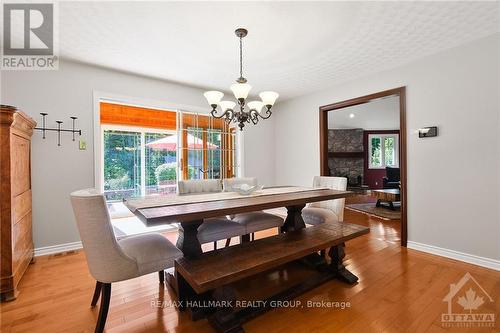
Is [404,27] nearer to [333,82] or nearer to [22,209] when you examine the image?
[333,82]

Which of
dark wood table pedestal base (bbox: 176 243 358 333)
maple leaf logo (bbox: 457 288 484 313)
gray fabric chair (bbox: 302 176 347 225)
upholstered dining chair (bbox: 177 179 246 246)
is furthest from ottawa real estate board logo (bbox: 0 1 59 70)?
maple leaf logo (bbox: 457 288 484 313)

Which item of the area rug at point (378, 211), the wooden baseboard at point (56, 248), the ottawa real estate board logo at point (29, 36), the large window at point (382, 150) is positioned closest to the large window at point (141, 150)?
the wooden baseboard at point (56, 248)

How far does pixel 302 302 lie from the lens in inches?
73.9

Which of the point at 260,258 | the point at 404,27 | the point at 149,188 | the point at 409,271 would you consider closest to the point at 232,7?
the point at 404,27

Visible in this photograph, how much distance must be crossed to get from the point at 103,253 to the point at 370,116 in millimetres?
7406

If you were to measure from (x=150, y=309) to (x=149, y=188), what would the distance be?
480 centimetres

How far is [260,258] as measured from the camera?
1.65 metres

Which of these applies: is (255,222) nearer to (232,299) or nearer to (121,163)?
(232,299)

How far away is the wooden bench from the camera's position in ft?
4.73

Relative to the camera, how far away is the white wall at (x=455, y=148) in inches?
97.2

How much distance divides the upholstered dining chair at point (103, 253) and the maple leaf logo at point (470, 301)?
2.36m

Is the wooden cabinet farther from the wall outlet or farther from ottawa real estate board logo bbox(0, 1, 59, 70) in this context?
ottawa real estate board logo bbox(0, 1, 59, 70)

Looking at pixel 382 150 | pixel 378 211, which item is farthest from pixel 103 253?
pixel 382 150

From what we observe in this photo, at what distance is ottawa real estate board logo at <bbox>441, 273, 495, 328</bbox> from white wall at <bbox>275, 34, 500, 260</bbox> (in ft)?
2.38
